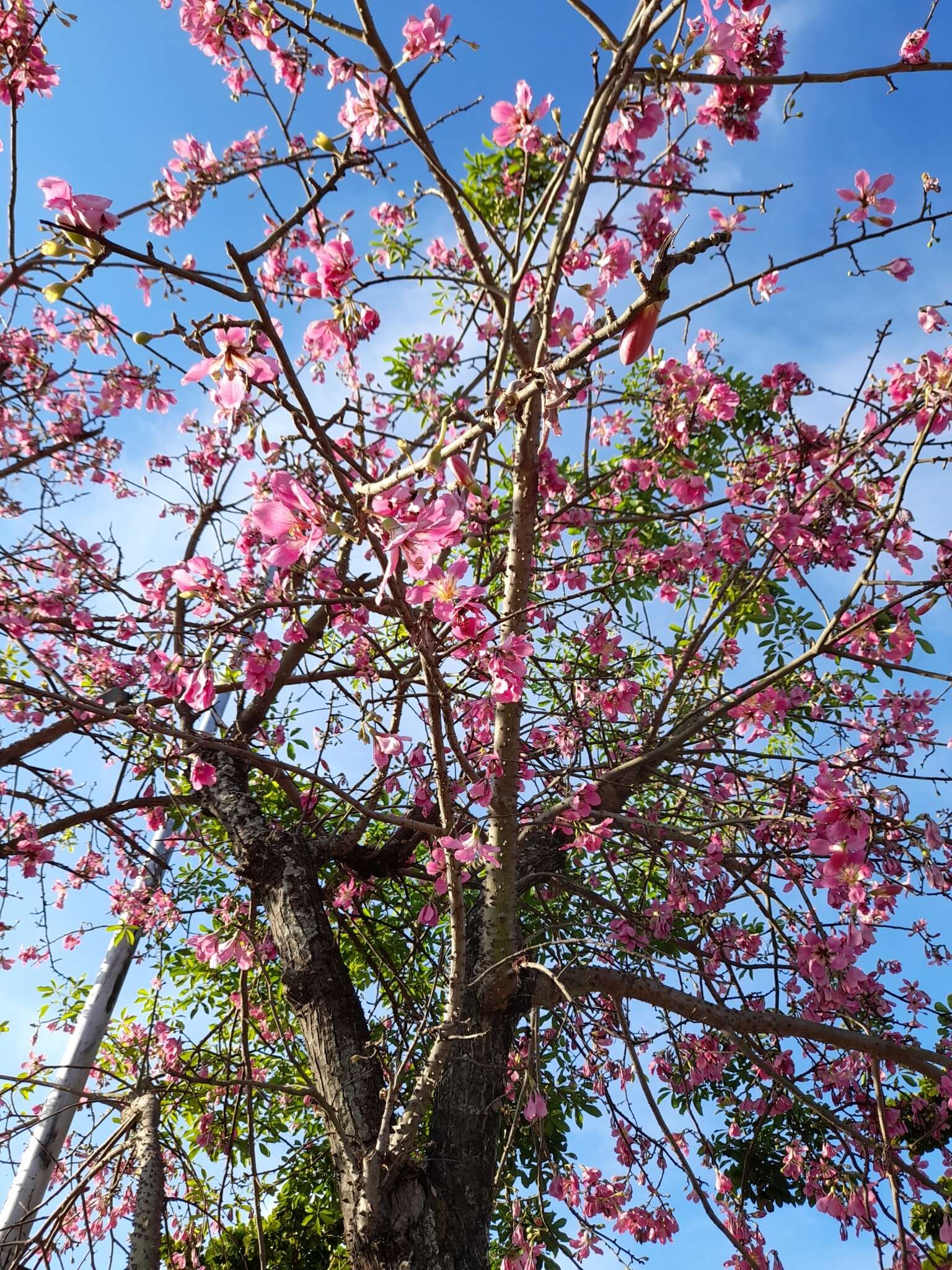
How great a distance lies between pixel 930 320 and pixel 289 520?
2.90 meters

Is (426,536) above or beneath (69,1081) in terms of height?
above

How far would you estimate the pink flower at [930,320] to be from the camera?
11.0ft

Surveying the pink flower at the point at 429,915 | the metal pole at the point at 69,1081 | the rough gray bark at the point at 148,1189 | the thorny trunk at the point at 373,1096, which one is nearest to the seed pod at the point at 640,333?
the thorny trunk at the point at 373,1096

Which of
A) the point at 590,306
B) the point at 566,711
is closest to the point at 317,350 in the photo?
the point at 590,306

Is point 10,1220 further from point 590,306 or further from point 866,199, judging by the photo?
point 866,199

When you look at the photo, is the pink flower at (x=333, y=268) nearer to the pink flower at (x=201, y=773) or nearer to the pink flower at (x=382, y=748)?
the pink flower at (x=382, y=748)

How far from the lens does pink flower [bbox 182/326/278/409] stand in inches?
66.3

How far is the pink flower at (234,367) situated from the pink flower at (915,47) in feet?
7.86

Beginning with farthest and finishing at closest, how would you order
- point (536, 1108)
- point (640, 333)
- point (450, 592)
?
point (536, 1108) < point (450, 592) < point (640, 333)

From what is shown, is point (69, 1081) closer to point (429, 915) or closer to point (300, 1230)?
point (300, 1230)

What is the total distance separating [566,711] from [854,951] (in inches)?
56.1

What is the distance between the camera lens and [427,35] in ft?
8.96

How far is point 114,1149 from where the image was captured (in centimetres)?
317

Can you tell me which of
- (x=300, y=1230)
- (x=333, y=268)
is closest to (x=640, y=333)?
(x=333, y=268)
